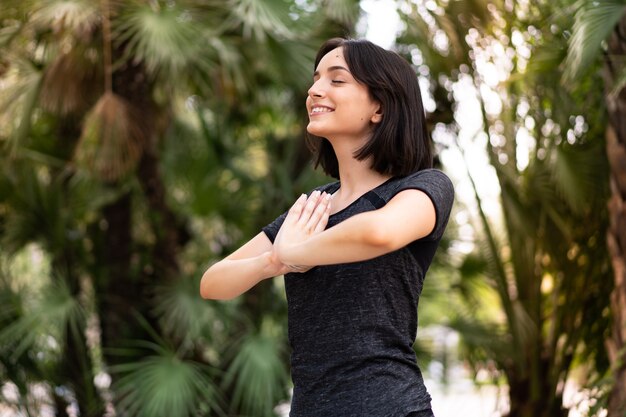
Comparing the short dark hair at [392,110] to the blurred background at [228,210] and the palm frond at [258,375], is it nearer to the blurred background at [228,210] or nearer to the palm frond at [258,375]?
the blurred background at [228,210]

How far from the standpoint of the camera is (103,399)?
18.1 ft

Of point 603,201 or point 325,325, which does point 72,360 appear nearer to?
point 603,201

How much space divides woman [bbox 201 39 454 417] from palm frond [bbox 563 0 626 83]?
82.3 inches

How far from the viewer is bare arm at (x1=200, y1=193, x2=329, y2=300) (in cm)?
167

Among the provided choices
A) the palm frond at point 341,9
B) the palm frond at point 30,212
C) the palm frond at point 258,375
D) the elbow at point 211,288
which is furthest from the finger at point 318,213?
the palm frond at point 30,212

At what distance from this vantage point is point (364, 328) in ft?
5.21

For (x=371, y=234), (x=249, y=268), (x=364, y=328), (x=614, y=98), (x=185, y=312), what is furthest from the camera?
(x=185, y=312)

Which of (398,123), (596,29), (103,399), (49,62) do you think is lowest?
(103,399)

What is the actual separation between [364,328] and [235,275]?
0.30m

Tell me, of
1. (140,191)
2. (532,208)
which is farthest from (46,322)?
(532,208)

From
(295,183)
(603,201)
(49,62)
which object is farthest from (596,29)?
(49,62)

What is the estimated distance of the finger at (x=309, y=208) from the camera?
5.46ft

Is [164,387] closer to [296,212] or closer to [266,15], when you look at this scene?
[266,15]

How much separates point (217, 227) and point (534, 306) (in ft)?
8.16
